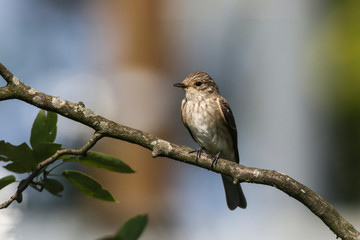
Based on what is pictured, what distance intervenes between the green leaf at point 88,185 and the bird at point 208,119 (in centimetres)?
293

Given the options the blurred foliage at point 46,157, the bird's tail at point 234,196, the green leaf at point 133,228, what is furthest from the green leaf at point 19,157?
the bird's tail at point 234,196

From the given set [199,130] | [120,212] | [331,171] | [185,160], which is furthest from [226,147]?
[331,171]

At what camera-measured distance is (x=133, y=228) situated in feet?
3.29

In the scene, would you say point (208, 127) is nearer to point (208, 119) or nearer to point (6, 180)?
point (208, 119)

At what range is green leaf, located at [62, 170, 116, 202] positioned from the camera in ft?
5.64

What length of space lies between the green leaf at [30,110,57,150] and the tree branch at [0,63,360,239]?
0.29 m

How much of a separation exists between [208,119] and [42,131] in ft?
10.3

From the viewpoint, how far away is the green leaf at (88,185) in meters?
1.72

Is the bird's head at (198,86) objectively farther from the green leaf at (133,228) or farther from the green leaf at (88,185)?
the green leaf at (133,228)

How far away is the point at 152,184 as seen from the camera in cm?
1020

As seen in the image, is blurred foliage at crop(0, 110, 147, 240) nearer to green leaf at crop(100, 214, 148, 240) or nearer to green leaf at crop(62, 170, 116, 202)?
green leaf at crop(62, 170, 116, 202)

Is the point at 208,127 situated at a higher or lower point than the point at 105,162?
lower

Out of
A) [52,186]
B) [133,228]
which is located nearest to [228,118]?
[52,186]

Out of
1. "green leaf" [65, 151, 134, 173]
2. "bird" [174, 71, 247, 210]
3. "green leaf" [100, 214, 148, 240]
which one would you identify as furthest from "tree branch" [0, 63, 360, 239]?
"bird" [174, 71, 247, 210]
